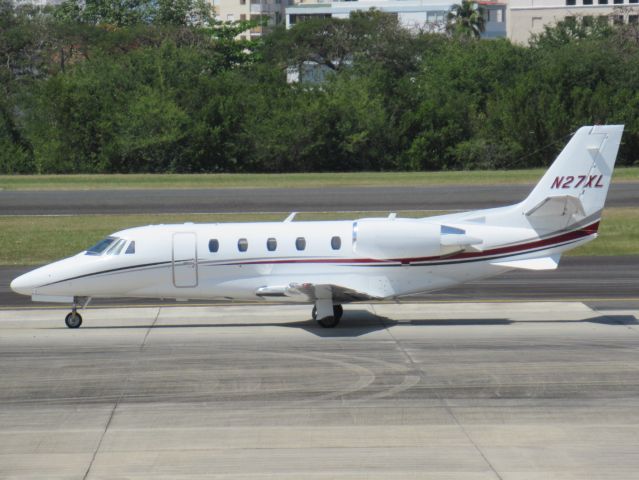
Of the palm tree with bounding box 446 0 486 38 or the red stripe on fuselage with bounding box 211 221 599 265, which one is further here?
the palm tree with bounding box 446 0 486 38

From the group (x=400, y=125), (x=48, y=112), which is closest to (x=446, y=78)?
(x=400, y=125)

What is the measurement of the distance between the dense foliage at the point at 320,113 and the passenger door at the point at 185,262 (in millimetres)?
45682

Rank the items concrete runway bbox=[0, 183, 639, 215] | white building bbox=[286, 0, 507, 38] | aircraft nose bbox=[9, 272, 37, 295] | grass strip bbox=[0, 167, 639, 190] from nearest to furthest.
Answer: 1. aircraft nose bbox=[9, 272, 37, 295]
2. concrete runway bbox=[0, 183, 639, 215]
3. grass strip bbox=[0, 167, 639, 190]
4. white building bbox=[286, 0, 507, 38]

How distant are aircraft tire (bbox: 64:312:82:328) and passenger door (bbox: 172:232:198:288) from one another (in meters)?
2.29

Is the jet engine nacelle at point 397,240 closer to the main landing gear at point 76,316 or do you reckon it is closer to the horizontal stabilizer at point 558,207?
the horizontal stabilizer at point 558,207

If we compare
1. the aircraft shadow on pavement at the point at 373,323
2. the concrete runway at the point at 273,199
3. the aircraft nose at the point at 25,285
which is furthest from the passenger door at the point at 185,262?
the concrete runway at the point at 273,199

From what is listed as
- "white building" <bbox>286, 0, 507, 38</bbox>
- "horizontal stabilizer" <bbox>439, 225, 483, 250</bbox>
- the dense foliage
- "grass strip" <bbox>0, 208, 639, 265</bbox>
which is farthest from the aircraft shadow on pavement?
"white building" <bbox>286, 0, 507, 38</bbox>

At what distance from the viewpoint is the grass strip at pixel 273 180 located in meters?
55.4

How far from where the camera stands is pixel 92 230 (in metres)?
39.7

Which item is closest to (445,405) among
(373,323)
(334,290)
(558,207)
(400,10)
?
(334,290)

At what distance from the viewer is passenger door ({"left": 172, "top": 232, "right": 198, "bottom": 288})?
2247cm

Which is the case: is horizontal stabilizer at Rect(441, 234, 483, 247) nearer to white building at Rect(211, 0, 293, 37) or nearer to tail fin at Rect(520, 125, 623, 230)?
tail fin at Rect(520, 125, 623, 230)

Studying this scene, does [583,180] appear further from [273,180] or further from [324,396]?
[273,180]

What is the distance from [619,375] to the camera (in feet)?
58.0
